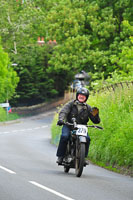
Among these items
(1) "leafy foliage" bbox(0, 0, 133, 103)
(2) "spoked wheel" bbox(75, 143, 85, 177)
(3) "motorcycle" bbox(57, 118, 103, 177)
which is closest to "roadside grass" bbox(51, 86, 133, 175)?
(3) "motorcycle" bbox(57, 118, 103, 177)

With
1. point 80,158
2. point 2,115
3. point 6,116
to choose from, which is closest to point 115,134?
point 80,158

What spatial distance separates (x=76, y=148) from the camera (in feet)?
37.9

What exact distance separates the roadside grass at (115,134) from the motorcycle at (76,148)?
1580mm

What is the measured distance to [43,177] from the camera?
35.9 ft

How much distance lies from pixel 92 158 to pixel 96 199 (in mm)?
7726

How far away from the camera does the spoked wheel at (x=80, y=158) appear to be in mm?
11102

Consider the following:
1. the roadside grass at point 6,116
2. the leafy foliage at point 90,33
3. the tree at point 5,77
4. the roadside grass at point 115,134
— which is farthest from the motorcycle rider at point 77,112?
the roadside grass at point 6,116

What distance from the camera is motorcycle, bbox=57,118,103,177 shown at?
1116cm

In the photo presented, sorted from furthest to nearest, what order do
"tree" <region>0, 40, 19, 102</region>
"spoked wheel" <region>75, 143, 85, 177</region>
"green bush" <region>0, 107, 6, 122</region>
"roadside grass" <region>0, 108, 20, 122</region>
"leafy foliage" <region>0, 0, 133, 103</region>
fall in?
1. "roadside grass" <region>0, 108, 20, 122</region>
2. "green bush" <region>0, 107, 6, 122</region>
3. "tree" <region>0, 40, 19, 102</region>
4. "leafy foliage" <region>0, 0, 133, 103</region>
5. "spoked wheel" <region>75, 143, 85, 177</region>

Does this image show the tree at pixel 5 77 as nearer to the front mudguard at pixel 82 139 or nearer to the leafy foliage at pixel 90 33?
the leafy foliage at pixel 90 33

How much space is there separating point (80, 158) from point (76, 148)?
1.61ft

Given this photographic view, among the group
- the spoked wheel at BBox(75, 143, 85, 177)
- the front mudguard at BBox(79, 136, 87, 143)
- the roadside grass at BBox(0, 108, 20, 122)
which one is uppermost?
the front mudguard at BBox(79, 136, 87, 143)

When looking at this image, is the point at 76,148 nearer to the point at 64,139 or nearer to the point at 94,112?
the point at 64,139

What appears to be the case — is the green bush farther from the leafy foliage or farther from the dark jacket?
the dark jacket
